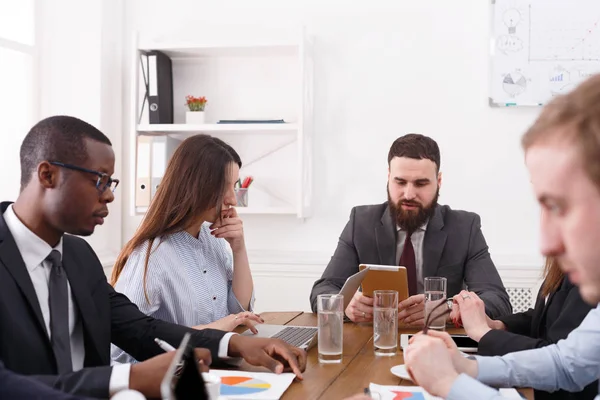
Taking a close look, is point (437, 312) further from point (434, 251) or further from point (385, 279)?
point (434, 251)

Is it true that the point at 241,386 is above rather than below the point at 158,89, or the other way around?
below

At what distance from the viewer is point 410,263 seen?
109 inches

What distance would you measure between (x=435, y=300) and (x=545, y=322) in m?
0.33

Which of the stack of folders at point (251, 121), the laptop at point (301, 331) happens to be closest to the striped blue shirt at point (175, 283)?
the laptop at point (301, 331)

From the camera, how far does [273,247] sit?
3830mm

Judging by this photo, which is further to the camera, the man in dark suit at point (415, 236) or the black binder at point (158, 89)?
the black binder at point (158, 89)

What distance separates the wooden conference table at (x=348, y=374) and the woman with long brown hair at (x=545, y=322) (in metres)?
0.25

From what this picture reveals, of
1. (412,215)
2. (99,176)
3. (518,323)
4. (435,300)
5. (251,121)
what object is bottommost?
(518,323)

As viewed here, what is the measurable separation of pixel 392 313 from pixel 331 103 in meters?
2.05

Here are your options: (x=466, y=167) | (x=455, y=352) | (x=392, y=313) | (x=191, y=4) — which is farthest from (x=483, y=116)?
(x=455, y=352)

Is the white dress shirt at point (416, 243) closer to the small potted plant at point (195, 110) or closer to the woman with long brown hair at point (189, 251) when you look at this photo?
the woman with long brown hair at point (189, 251)

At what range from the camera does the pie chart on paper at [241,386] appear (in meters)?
1.44

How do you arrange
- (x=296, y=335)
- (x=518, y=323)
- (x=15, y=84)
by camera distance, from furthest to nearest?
(x=15, y=84) < (x=518, y=323) < (x=296, y=335)

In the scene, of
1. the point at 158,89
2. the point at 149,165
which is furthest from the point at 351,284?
the point at 158,89
